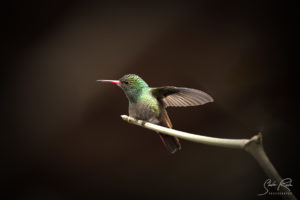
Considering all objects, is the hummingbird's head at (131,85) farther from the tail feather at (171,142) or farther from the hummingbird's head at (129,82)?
the tail feather at (171,142)

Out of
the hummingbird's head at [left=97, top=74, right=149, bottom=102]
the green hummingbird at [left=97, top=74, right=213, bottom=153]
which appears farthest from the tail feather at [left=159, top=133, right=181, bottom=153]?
the hummingbird's head at [left=97, top=74, right=149, bottom=102]

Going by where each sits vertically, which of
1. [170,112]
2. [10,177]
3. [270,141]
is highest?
[170,112]

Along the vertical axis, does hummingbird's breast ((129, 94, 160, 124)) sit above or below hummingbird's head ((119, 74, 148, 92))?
below

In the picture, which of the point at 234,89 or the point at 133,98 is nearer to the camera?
the point at 133,98

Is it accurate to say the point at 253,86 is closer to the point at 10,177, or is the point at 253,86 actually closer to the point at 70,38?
the point at 70,38

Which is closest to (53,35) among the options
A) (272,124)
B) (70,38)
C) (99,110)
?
(70,38)

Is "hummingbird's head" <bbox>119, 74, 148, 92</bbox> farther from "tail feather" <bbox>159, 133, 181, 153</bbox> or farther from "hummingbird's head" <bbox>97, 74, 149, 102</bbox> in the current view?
"tail feather" <bbox>159, 133, 181, 153</bbox>

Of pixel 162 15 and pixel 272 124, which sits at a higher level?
pixel 162 15

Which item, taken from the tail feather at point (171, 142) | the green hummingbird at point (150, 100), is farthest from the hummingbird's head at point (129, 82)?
the tail feather at point (171, 142)
